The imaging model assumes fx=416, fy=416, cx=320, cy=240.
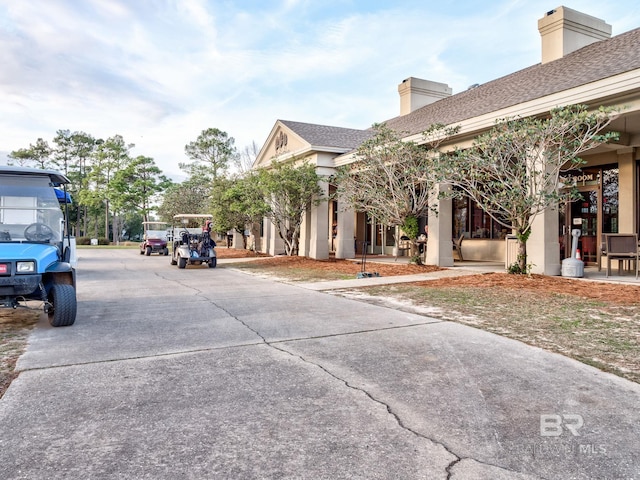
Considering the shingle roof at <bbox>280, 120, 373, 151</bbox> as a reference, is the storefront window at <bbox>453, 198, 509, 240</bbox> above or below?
below

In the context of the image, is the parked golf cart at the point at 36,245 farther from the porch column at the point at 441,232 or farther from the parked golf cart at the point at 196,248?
the porch column at the point at 441,232

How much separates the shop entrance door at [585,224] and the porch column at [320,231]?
30.2 feet

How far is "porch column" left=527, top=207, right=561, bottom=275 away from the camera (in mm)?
10570

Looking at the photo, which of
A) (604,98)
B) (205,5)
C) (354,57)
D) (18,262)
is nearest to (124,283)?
(18,262)

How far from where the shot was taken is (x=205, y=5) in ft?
39.4

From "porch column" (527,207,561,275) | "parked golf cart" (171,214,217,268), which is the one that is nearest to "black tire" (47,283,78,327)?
"parked golf cart" (171,214,217,268)

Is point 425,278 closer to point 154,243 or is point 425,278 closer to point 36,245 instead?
point 36,245

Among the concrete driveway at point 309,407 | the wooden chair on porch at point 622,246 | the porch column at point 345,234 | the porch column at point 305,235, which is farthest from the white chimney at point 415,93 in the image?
the concrete driveway at point 309,407

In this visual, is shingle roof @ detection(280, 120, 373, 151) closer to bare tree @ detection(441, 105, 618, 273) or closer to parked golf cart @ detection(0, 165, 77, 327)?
bare tree @ detection(441, 105, 618, 273)

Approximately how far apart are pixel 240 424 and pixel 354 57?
1835cm

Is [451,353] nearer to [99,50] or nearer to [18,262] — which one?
[18,262]

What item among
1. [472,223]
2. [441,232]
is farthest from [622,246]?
[472,223]

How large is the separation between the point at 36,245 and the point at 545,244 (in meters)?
10.8

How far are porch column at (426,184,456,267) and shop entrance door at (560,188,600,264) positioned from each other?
12.3 feet
